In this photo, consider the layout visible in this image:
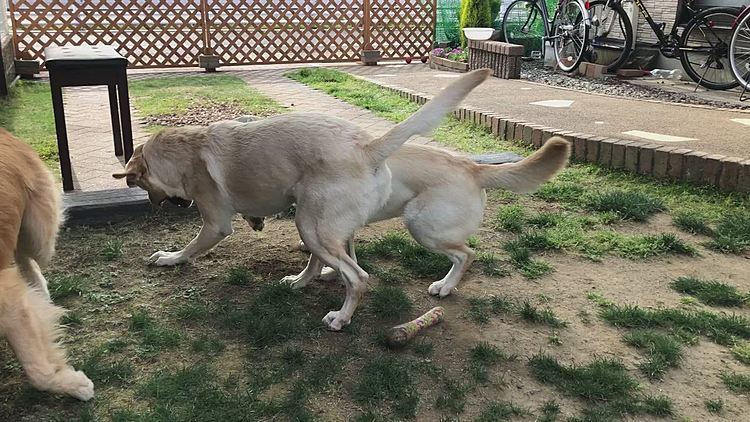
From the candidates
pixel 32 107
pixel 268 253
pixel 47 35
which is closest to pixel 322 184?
pixel 268 253

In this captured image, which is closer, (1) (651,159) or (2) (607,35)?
(1) (651,159)

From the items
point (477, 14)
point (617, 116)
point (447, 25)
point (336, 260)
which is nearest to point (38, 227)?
point (336, 260)

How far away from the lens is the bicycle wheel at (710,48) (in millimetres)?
8188

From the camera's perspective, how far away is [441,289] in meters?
3.15

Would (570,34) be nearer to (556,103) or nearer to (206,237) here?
(556,103)

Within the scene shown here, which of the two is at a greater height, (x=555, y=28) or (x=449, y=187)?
(x=555, y=28)

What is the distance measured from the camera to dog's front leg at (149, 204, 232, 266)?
10.1 ft

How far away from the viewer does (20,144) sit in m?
2.46

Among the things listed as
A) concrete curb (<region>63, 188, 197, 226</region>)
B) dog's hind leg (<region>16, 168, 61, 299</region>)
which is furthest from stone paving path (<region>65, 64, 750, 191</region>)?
dog's hind leg (<region>16, 168, 61, 299</region>)

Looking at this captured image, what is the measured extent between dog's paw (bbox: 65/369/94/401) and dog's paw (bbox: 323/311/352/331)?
1.00 meters

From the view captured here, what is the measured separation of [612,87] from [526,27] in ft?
10.6

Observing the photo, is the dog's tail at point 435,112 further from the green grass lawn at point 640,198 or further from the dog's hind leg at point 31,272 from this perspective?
the green grass lawn at point 640,198

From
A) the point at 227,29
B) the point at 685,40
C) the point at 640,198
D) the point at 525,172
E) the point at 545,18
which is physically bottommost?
the point at 640,198

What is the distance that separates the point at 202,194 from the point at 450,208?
1.22 m
